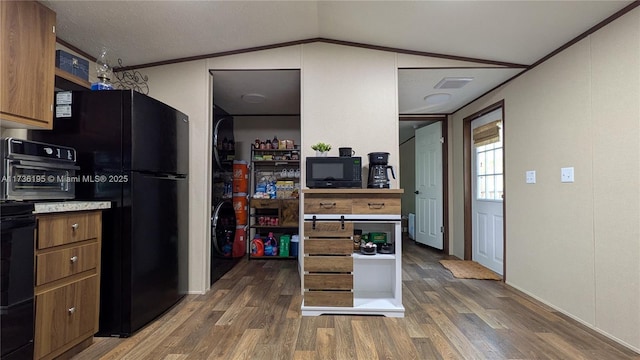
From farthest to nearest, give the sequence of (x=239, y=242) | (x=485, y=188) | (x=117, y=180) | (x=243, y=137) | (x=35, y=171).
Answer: (x=243, y=137) < (x=239, y=242) < (x=485, y=188) < (x=117, y=180) < (x=35, y=171)

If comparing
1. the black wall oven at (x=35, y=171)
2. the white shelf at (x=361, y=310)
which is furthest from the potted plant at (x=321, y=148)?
the black wall oven at (x=35, y=171)

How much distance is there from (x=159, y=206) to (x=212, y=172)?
0.79 m

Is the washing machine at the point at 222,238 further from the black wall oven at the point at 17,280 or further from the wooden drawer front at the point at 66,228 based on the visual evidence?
the black wall oven at the point at 17,280

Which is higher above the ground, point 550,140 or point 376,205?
point 550,140

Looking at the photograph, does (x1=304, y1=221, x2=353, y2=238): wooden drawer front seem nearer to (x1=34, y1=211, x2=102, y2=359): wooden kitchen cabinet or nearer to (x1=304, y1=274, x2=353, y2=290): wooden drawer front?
(x1=304, y1=274, x2=353, y2=290): wooden drawer front

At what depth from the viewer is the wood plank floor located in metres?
1.75

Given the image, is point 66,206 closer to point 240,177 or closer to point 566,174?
point 240,177

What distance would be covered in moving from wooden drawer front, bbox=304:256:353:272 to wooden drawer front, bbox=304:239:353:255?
0.04m

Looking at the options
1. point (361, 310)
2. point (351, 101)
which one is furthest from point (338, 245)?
point (351, 101)

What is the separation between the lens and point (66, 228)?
161 centimetres

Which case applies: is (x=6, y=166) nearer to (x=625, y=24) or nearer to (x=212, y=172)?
(x=212, y=172)

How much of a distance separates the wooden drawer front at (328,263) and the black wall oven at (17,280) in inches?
62.1

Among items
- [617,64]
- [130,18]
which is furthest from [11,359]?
[617,64]

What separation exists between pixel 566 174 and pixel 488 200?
4.29 ft
